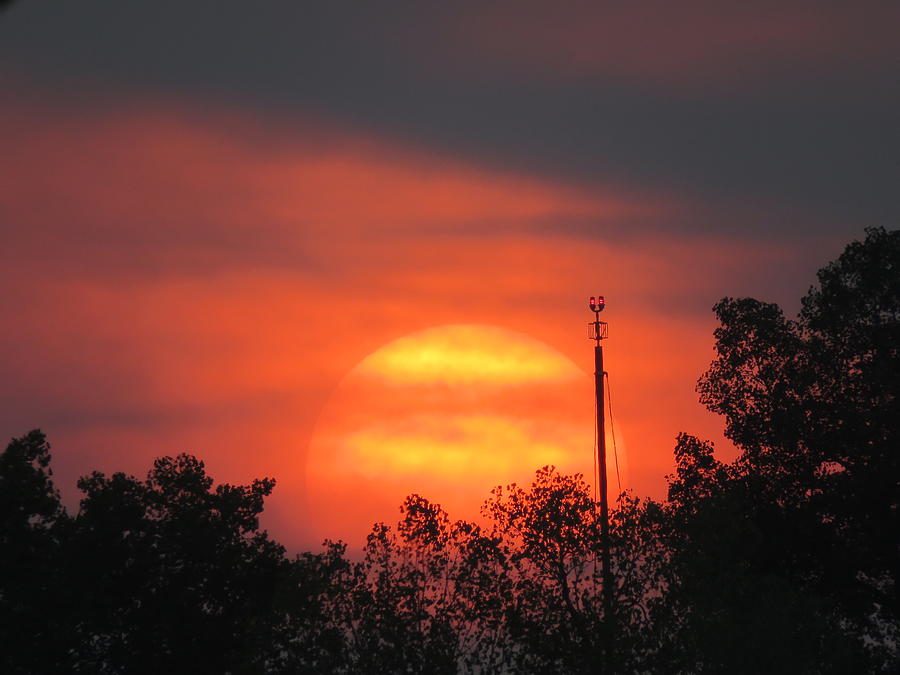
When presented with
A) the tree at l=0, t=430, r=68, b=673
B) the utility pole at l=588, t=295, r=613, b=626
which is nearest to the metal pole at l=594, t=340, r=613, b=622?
the utility pole at l=588, t=295, r=613, b=626

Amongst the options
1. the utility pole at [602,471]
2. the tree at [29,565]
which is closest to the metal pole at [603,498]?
the utility pole at [602,471]

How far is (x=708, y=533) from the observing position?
37.0 metres

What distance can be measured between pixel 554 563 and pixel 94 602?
18.2 m

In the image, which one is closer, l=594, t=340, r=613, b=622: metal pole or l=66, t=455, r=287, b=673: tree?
l=594, t=340, r=613, b=622: metal pole

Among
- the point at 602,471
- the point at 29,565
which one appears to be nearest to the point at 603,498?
the point at 602,471

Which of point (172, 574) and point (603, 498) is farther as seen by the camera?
point (172, 574)

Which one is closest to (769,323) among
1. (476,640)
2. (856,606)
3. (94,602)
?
(856,606)

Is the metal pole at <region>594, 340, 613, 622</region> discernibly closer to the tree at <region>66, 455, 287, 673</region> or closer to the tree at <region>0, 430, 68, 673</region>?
the tree at <region>66, 455, 287, 673</region>

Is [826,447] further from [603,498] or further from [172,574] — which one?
[172,574]

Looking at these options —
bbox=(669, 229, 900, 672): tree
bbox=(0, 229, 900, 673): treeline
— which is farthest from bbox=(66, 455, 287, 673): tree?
bbox=(669, 229, 900, 672): tree

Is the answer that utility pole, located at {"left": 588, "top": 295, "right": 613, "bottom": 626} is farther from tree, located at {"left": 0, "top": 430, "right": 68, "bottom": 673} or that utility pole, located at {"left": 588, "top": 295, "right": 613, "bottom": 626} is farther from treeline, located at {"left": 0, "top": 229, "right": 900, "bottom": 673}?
tree, located at {"left": 0, "top": 430, "right": 68, "bottom": 673}

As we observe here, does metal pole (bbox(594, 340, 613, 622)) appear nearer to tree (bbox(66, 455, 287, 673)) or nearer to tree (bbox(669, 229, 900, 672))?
tree (bbox(669, 229, 900, 672))

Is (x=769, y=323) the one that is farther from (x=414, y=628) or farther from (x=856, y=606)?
(x=414, y=628)

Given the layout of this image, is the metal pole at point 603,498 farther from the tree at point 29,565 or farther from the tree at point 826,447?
the tree at point 29,565
